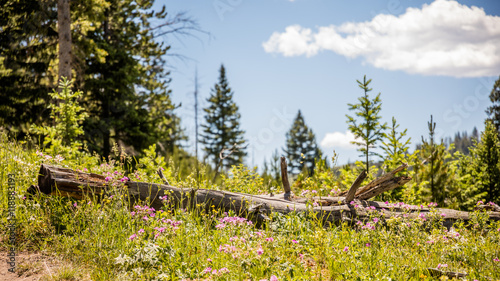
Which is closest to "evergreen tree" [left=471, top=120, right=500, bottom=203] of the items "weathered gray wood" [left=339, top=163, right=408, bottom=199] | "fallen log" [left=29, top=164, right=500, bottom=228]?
"weathered gray wood" [left=339, top=163, right=408, bottom=199]

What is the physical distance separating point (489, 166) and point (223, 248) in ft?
28.4

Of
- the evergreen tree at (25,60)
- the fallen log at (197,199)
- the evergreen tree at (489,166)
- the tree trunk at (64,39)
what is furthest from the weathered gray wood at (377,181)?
the evergreen tree at (25,60)

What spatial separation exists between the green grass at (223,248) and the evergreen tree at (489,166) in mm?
4984

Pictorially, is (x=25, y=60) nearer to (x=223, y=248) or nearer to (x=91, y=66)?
(x=91, y=66)

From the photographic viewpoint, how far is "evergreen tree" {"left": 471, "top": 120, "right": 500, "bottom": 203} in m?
8.63

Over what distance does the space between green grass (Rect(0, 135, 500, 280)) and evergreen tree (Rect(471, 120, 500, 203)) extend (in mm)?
4984

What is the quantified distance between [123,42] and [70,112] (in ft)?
28.6

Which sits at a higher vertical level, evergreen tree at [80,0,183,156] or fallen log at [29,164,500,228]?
evergreen tree at [80,0,183,156]

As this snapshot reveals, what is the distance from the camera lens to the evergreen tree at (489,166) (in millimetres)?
8633

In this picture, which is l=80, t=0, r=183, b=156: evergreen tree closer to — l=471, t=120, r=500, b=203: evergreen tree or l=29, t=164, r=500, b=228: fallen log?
l=29, t=164, r=500, b=228: fallen log

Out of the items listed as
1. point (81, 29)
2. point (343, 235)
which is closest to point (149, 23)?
point (81, 29)

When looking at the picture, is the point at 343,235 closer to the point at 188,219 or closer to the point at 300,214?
the point at 300,214

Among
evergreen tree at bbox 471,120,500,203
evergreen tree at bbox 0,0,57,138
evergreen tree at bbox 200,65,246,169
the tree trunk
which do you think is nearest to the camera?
evergreen tree at bbox 471,120,500,203

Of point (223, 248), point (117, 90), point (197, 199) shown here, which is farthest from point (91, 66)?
point (223, 248)
